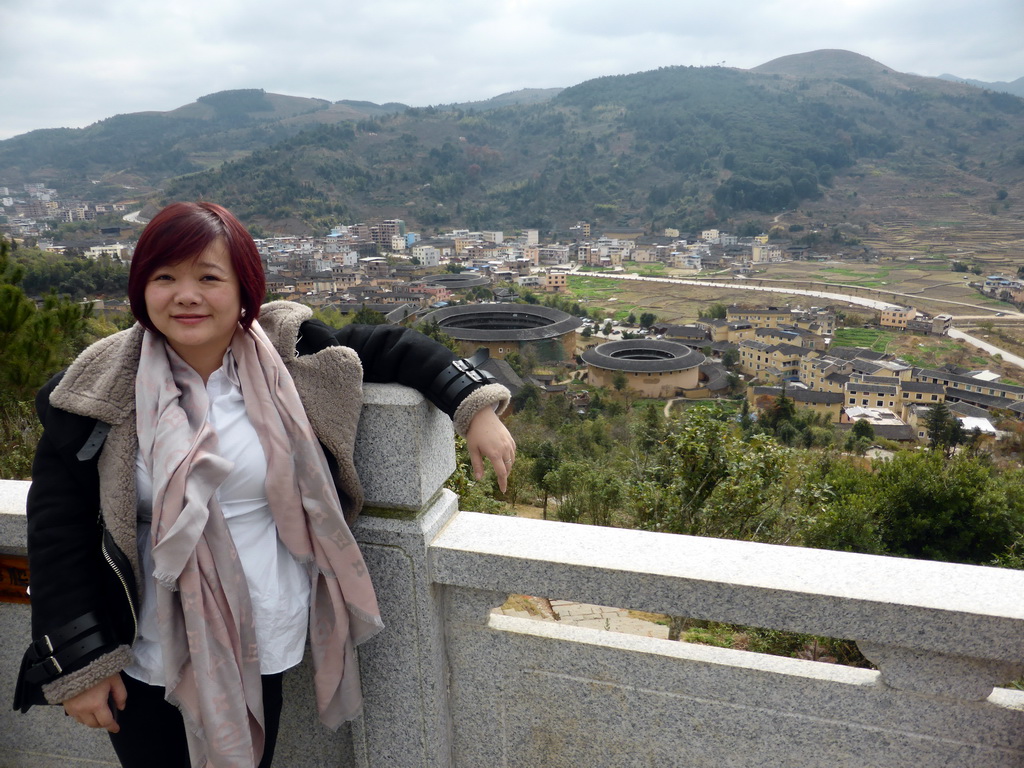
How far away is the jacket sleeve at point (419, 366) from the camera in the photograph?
940 millimetres

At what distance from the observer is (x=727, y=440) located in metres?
3.33

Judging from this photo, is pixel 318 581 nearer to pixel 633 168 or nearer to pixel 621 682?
pixel 621 682

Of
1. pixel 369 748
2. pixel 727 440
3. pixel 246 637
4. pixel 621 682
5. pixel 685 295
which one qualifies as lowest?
pixel 685 295

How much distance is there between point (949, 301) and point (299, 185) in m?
52.2

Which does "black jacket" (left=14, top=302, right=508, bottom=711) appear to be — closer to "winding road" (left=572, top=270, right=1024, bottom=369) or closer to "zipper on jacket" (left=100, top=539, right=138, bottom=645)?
"zipper on jacket" (left=100, top=539, right=138, bottom=645)

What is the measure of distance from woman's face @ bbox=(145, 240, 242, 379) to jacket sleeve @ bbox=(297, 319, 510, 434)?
5.4 inches

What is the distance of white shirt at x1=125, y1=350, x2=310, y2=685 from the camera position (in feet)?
2.81

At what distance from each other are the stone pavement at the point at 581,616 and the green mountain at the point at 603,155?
5804cm

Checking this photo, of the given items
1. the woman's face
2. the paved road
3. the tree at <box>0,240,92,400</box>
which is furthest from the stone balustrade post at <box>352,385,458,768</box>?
the paved road

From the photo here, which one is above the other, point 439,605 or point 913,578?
point 913,578

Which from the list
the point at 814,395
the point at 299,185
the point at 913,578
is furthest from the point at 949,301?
the point at 299,185

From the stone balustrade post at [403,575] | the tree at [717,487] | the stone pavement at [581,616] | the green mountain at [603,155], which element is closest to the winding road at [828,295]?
the green mountain at [603,155]

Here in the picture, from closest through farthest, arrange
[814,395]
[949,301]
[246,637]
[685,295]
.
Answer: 1. [246,637]
2. [814,395]
3. [949,301]
4. [685,295]

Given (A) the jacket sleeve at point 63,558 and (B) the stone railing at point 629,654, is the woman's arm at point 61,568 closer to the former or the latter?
(A) the jacket sleeve at point 63,558
